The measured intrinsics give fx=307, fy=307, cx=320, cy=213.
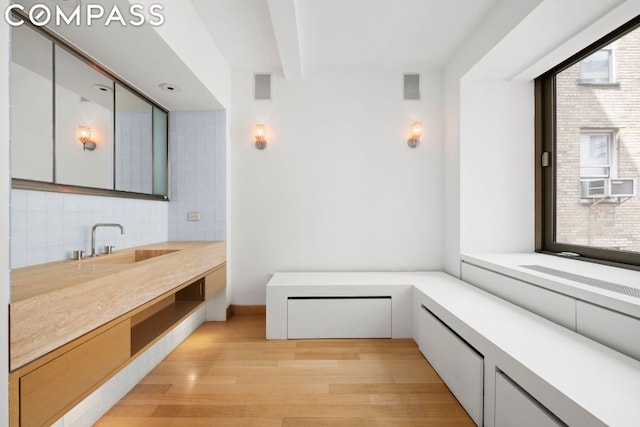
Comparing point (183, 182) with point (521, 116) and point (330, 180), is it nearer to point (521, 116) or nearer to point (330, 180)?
point (330, 180)

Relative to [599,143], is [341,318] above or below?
below

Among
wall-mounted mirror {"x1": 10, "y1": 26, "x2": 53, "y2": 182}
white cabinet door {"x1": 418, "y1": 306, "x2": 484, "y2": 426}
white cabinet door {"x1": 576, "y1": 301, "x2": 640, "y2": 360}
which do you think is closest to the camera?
white cabinet door {"x1": 576, "y1": 301, "x2": 640, "y2": 360}

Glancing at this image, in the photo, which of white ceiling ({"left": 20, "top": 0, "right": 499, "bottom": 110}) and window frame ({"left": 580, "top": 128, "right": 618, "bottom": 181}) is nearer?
white ceiling ({"left": 20, "top": 0, "right": 499, "bottom": 110})

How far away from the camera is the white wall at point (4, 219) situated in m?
0.92

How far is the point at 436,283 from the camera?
111 inches

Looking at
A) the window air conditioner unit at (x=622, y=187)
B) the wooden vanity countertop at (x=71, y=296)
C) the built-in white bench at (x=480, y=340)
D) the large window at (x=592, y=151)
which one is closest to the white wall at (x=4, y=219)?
the wooden vanity countertop at (x=71, y=296)

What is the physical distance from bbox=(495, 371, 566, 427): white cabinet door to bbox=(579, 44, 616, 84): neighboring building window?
2399mm

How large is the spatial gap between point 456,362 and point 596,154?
204 cm

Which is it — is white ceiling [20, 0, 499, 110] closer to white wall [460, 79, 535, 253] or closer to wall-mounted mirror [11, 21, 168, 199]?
wall-mounted mirror [11, 21, 168, 199]

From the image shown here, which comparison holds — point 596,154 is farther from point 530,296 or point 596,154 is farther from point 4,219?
point 4,219

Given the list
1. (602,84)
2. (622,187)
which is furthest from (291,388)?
(602,84)

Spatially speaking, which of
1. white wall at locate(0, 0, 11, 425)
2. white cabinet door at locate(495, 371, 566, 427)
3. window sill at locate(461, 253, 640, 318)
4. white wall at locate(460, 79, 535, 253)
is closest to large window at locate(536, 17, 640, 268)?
white wall at locate(460, 79, 535, 253)

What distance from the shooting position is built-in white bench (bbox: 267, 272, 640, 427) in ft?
3.76

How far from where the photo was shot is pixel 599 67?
2.40 m
